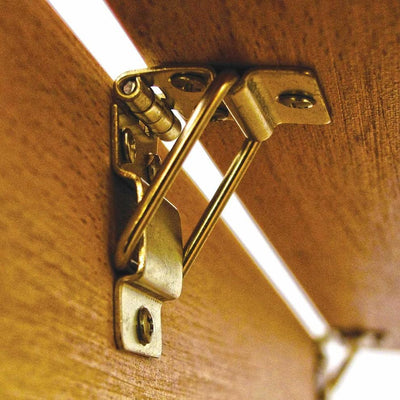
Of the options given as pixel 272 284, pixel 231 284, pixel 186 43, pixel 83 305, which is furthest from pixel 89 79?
pixel 272 284

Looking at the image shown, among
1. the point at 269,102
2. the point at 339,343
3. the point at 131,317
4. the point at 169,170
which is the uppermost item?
the point at 339,343

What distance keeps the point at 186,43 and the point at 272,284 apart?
2.94 feet

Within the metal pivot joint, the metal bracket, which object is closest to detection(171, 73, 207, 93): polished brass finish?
the metal pivot joint

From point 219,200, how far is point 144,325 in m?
0.17

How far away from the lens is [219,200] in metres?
0.68

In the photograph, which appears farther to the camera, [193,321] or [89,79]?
[193,321]

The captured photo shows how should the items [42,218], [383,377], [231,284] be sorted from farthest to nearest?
[383,377] < [231,284] < [42,218]

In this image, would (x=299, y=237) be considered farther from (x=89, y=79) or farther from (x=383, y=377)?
(x=383, y=377)

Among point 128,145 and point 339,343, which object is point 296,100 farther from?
point 339,343

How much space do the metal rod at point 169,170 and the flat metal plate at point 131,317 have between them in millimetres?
25

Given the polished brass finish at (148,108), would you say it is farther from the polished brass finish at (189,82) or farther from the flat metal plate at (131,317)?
the flat metal plate at (131,317)

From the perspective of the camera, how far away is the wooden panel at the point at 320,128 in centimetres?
48

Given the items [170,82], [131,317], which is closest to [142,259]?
[131,317]

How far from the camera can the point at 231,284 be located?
3.37 ft
